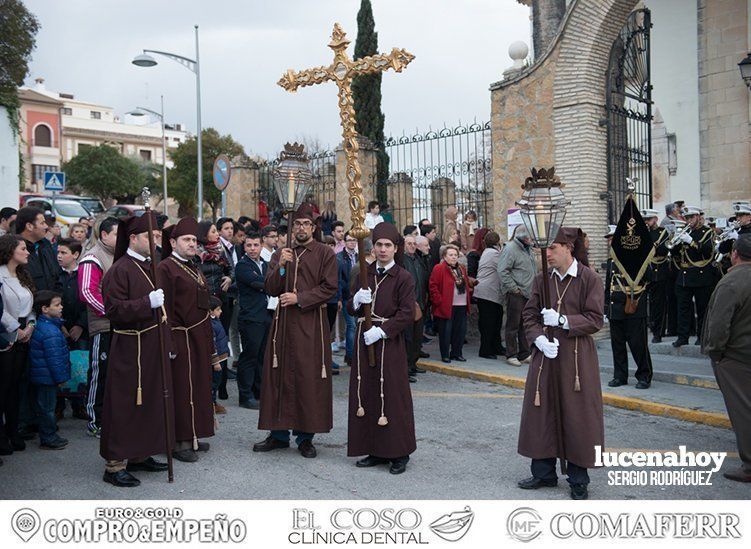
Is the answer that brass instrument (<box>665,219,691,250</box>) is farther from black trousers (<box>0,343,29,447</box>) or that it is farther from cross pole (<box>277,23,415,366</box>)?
black trousers (<box>0,343,29,447</box>)

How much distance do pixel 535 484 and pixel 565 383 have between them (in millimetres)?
790

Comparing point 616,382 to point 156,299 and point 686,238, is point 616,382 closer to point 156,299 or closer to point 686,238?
point 686,238

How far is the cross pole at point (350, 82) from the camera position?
6359mm

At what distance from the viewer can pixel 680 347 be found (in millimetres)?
10688

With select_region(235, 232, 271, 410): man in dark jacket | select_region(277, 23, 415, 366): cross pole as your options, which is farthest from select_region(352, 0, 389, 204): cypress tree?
select_region(277, 23, 415, 366): cross pole

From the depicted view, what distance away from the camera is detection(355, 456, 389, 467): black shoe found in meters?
6.32

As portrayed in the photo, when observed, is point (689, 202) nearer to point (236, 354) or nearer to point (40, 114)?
point (236, 354)

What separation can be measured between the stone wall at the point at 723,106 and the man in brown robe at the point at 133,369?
1426 cm

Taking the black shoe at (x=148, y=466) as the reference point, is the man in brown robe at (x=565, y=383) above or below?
above

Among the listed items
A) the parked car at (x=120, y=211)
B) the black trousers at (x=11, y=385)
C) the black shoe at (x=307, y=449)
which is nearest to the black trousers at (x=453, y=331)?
the parked car at (x=120, y=211)

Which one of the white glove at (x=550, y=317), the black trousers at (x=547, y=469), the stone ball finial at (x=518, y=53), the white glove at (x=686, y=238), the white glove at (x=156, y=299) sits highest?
the stone ball finial at (x=518, y=53)

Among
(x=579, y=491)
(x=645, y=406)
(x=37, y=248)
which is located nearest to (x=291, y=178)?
(x=37, y=248)

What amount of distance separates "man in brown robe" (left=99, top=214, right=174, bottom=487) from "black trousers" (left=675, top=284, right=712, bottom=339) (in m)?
7.57

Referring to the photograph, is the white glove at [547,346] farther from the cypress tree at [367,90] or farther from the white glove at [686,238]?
the cypress tree at [367,90]
